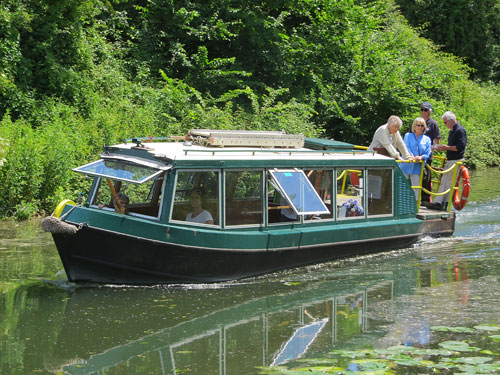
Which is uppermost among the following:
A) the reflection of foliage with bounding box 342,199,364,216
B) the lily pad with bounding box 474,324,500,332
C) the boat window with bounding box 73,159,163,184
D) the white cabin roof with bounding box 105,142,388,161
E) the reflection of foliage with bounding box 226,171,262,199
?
the white cabin roof with bounding box 105,142,388,161

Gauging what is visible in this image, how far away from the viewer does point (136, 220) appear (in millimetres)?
9867

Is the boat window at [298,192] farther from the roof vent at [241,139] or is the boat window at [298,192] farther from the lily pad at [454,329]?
the lily pad at [454,329]

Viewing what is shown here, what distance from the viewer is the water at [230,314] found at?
25.1 ft

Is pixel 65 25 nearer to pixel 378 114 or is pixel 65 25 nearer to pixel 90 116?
pixel 90 116

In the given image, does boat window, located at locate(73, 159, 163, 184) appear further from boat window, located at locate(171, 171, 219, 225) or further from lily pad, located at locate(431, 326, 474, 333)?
lily pad, located at locate(431, 326, 474, 333)

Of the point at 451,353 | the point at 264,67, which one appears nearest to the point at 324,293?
the point at 451,353

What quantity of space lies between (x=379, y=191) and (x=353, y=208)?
0.64 metres

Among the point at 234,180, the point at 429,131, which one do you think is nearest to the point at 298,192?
the point at 234,180

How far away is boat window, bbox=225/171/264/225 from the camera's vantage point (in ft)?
34.9

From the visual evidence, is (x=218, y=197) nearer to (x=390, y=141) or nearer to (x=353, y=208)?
(x=353, y=208)

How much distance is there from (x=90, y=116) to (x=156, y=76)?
15.7 feet

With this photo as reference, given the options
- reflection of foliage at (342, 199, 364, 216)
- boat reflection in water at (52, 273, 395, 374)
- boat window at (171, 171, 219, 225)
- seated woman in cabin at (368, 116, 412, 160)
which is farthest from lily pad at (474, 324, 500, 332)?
seated woman in cabin at (368, 116, 412, 160)

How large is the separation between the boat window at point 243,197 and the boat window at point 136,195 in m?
0.96

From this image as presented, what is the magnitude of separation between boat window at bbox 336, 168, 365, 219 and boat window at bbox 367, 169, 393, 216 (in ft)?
0.52
